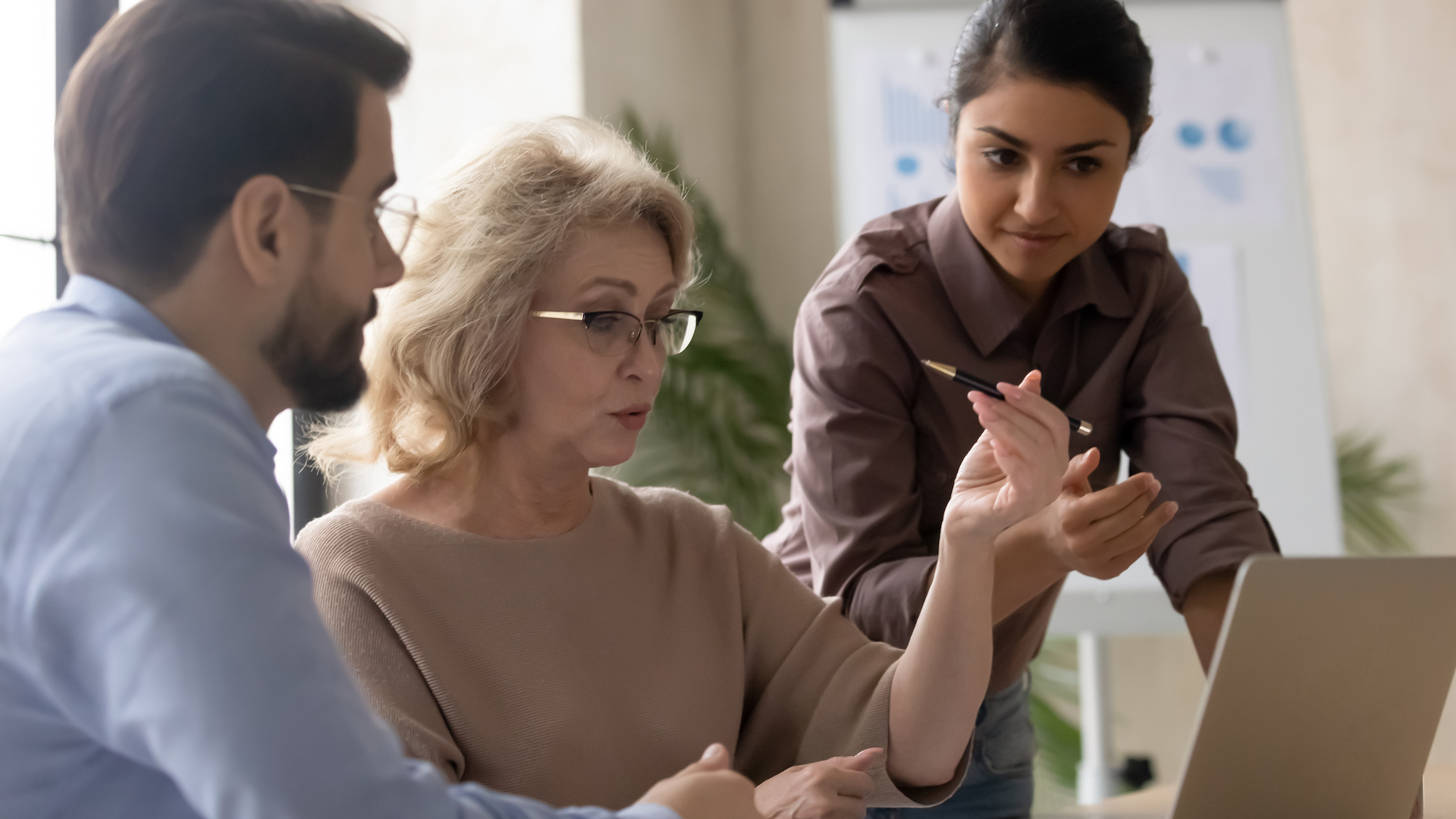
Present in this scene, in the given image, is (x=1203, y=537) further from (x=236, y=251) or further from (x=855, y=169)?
(x=855, y=169)

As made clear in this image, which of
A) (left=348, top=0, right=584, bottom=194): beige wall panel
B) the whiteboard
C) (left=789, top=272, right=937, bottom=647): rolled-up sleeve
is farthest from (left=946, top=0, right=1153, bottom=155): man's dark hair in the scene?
(left=348, top=0, right=584, bottom=194): beige wall panel

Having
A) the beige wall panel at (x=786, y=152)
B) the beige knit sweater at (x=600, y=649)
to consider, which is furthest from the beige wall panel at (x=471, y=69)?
the beige knit sweater at (x=600, y=649)

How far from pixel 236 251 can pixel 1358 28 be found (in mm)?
3800

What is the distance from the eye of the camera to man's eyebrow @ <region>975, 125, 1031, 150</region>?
4.87 ft

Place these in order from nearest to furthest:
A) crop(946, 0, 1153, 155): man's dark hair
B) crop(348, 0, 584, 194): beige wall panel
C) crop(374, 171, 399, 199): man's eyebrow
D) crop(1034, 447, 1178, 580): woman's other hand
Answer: crop(374, 171, 399, 199): man's eyebrow → crop(1034, 447, 1178, 580): woman's other hand → crop(946, 0, 1153, 155): man's dark hair → crop(348, 0, 584, 194): beige wall panel

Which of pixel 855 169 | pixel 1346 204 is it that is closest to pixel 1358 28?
pixel 1346 204

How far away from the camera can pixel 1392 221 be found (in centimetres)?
374

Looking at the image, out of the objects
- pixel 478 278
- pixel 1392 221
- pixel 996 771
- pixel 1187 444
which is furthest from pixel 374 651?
pixel 1392 221

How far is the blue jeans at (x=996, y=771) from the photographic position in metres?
1.64

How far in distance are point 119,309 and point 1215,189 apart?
2.69 m

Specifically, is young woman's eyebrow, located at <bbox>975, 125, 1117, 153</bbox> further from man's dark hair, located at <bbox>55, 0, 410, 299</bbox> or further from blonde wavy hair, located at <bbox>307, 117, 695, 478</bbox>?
man's dark hair, located at <bbox>55, 0, 410, 299</bbox>

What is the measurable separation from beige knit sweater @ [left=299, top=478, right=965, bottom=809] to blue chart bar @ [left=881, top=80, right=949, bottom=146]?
1755 mm

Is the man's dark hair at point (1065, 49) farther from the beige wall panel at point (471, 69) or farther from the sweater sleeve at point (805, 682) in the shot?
the beige wall panel at point (471, 69)

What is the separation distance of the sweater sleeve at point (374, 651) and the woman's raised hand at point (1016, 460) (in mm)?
522
